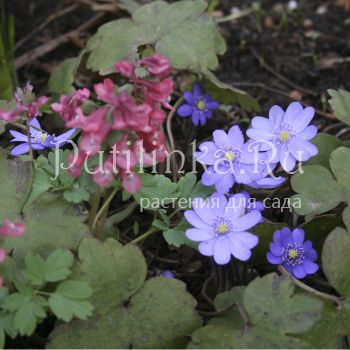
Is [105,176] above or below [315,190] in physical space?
above

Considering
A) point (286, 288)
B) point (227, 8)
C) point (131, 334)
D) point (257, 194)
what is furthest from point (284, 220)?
point (227, 8)

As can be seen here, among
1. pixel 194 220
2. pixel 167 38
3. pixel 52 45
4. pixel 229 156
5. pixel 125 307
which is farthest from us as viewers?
pixel 52 45

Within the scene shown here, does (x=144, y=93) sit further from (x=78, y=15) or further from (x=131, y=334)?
(x=78, y=15)

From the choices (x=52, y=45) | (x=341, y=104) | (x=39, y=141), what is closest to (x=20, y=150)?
(x=39, y=141)

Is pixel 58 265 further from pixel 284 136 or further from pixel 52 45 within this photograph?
pixel 52 45

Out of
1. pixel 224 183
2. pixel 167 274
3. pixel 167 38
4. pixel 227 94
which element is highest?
pixel 167 38

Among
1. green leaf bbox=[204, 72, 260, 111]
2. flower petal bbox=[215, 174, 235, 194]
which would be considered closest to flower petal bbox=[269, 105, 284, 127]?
flower petal bbox=[215, 174, 235, 194]

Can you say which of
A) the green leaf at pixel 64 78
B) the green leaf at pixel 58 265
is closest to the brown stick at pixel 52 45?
the green leaf at pixel 64 78
